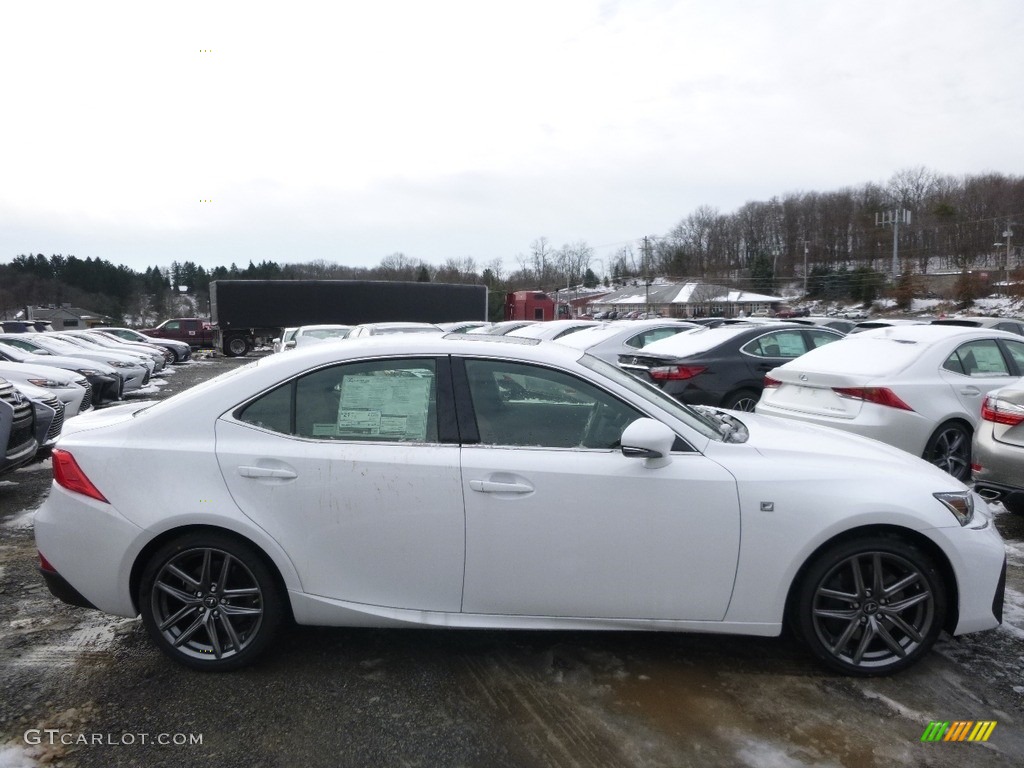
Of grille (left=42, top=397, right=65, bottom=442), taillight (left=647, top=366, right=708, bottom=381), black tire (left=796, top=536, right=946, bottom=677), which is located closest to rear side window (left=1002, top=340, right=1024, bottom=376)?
taillight (left=647, top=366, right=708, bottom=381)

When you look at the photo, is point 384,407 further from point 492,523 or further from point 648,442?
point 648,442

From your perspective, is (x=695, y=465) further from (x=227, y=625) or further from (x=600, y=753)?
(x=227, y=625)

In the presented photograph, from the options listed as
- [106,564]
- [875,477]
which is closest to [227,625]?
[106,564]

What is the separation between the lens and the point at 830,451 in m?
3.57

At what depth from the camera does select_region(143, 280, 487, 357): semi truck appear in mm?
37031

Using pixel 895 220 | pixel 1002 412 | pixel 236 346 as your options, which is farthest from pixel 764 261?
pixel 1002 412

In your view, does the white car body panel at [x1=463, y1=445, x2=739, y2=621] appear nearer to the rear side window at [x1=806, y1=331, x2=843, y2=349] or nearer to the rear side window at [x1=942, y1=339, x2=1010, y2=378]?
the rear side window at [x1=942, y1=339, x2=1010, y2=378]

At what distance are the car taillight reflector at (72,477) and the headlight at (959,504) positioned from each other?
383 centimetres

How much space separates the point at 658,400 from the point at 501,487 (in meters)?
0.99

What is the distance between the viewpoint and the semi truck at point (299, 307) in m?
37.0

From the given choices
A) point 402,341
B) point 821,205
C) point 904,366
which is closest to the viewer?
point 402,341

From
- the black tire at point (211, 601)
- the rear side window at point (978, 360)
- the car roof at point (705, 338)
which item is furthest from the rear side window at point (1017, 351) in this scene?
the black tire at point (211, 601)

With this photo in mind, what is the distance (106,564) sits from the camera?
3434 millimetres

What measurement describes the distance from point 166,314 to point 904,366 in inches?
3702
